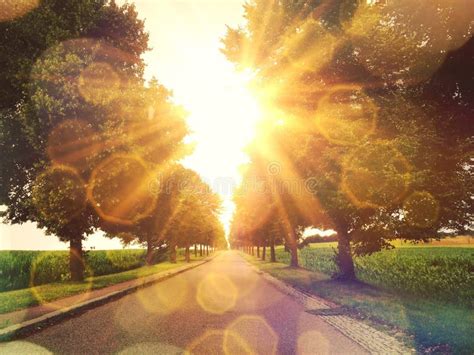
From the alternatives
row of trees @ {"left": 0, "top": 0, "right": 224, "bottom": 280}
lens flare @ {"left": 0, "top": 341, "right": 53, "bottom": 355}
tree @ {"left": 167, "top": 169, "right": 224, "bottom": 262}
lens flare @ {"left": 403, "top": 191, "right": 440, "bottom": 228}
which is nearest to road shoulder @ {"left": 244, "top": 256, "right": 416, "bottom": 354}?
lens flare @ {"left": 403, "top": 191, "right": 440, "bottom": 228}

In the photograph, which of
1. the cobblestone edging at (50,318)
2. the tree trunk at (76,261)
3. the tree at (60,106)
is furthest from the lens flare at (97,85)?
the tree trunk at (76,261)

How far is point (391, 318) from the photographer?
26.8ft

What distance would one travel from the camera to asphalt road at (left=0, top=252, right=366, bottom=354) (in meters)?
6.07

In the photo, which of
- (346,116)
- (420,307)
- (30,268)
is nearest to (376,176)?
(346,116)

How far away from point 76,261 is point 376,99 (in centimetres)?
1713

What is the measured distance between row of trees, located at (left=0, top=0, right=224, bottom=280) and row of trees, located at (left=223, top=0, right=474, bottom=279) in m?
5.74

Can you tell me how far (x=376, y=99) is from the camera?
42.2 ft

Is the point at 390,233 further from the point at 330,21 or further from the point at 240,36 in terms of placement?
the point at 240,36

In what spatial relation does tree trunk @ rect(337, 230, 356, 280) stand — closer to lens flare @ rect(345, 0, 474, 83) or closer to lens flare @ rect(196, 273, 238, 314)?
lens flare @ rect(196, 273, 238, 314)

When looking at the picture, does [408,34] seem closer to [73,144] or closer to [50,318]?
[73,144]

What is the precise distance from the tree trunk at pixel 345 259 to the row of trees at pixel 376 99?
144cm

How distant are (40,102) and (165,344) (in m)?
9.43

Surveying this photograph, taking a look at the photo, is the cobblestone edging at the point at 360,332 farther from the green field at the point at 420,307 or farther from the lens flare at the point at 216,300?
the lens flare at the point at 216,300

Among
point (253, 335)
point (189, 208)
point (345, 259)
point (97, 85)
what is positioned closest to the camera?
point (253, 335)
